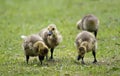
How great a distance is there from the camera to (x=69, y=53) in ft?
49.7

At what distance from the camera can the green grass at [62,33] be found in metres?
12.0

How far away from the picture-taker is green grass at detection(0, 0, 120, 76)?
1196cm

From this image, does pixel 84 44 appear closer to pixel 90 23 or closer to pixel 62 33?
pixel 90 23

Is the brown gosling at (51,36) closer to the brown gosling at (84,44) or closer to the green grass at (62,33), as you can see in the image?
the green grass at (62,33)

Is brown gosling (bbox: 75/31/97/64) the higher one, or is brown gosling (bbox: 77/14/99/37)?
Result: brown gosling (bbox: 77/14/99/37)

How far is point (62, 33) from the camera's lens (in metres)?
19.3

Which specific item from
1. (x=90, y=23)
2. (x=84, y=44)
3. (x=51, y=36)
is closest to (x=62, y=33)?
(x=90, y=23)

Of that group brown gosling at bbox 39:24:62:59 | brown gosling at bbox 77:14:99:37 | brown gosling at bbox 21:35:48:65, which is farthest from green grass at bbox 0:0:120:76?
brown gosling at bbox 77:14:99:37

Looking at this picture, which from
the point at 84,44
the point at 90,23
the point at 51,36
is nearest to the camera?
the point at 84,44

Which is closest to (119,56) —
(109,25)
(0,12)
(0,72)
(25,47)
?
(25,47)

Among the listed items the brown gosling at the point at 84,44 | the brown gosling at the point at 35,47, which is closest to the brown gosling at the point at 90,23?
the brown gosling at the point at 84,44

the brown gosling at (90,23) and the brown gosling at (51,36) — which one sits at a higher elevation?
the brown gosling at (90,23)

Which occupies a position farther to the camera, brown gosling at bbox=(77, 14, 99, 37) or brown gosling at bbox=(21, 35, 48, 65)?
brown gosling at bbox=(77, 14, 99, 37)

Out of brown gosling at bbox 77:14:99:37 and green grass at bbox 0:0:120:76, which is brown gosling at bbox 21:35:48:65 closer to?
green grass at bbox 0:0:120:76
